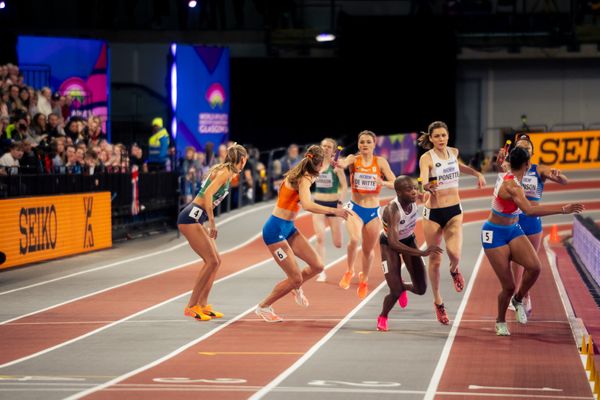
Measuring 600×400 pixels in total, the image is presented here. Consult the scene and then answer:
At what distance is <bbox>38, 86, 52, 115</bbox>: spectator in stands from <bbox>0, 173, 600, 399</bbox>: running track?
7.58 meters

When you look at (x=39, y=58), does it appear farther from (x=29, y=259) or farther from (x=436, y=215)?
(x=436, y=215)

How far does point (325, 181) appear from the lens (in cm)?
1853

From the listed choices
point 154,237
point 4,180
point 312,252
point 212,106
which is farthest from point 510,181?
point 212,106

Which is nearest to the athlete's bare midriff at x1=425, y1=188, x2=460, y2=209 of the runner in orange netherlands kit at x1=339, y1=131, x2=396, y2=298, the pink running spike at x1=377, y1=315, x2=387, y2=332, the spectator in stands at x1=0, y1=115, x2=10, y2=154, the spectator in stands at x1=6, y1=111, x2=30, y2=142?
the pink running spike at x1=377, y1=315, x2=387, y2=332

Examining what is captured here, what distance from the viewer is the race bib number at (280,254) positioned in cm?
1358

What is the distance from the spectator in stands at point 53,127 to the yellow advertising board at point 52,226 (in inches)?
61.2

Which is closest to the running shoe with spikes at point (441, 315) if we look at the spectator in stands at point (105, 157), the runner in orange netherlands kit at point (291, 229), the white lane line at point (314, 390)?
the runner in orange netherlands kit at point (291, 229)

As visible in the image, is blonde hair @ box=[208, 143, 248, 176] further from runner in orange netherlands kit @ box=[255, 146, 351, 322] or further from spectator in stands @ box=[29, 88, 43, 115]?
spectator in stands @ box=[29, 88, 43, 115]

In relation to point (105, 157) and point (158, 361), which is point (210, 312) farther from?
point (105, 157)

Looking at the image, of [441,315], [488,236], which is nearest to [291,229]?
[441,315]

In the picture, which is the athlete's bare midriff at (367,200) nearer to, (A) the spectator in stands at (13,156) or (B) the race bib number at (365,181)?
(B) the race bib number at (365,181)

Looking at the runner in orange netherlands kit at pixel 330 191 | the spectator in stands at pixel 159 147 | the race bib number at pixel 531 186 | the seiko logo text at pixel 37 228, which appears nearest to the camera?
the race bib number at pixel 531 186

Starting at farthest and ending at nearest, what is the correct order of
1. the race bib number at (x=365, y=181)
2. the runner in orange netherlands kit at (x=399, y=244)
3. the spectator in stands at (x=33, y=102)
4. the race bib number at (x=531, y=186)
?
the spectator in stands at (x=33, y=102), the race bib number at (x=365, y=181), the race bib number at (x=531, y=186), the runner in orange netherlands kit at (x=399, y=244)

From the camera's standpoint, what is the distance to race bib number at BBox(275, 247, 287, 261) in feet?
44.6
